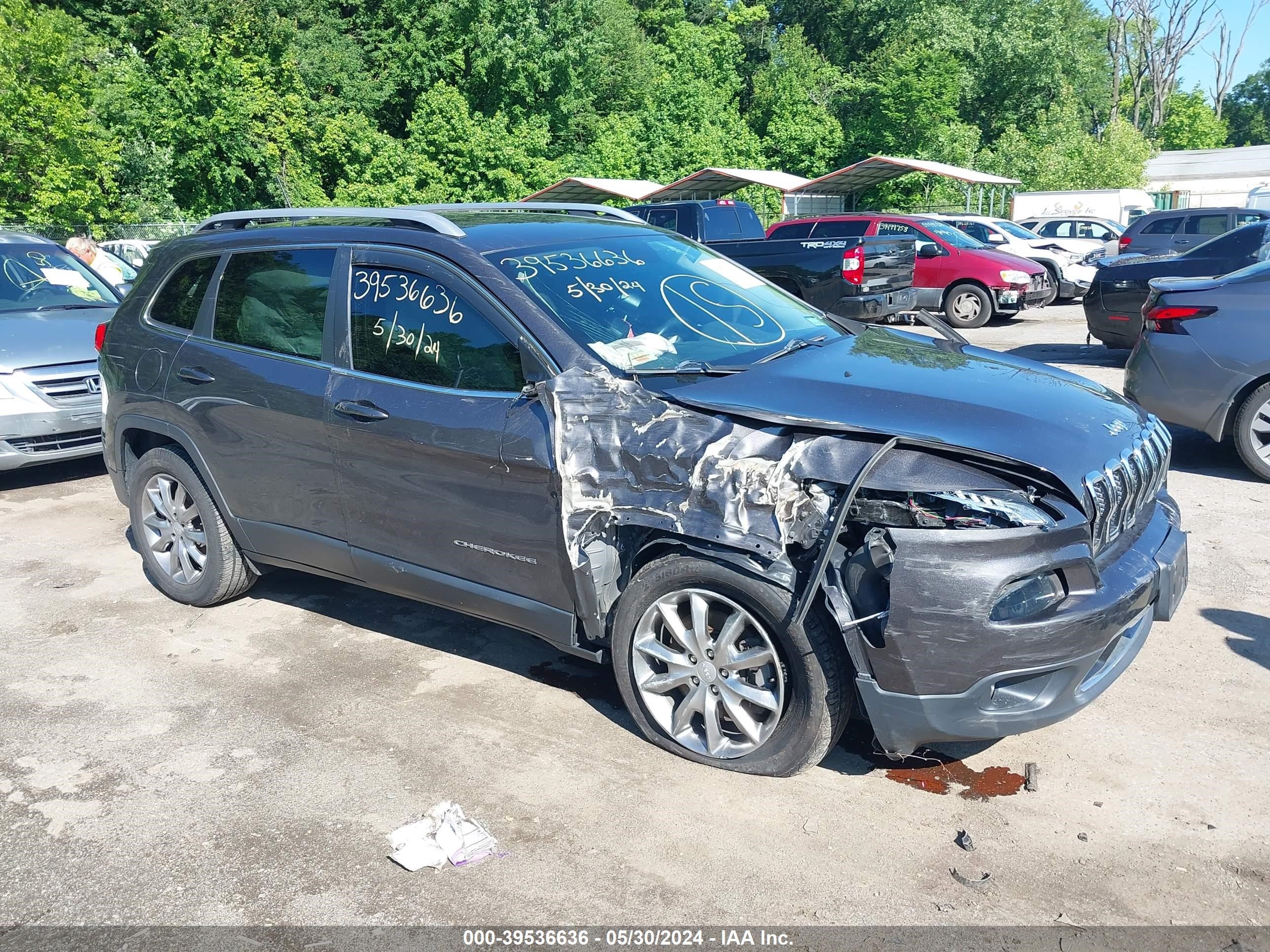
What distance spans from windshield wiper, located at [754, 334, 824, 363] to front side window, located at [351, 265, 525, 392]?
3.16ft

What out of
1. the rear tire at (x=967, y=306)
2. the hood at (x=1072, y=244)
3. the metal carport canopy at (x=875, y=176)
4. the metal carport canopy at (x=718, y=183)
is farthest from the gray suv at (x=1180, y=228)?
the metal carport canopy at (x=718, y=183)

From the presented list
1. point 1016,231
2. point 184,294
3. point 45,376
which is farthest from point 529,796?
point 1016,231

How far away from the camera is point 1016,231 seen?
22.2 m

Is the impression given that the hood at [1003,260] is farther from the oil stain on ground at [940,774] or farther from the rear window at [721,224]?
the oil stain on ground at [940,774]

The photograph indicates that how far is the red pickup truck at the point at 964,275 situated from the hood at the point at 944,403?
12454 millimetres

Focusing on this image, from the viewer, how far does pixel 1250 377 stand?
22.5 feet

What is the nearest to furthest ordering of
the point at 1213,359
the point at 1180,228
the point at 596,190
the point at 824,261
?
the point at 1213,359
the point at 824,261
the point at 1180,228
the point at 596,190

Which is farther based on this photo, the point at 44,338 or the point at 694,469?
the point at 44,338

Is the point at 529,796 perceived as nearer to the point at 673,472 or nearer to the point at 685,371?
the point at 673,472

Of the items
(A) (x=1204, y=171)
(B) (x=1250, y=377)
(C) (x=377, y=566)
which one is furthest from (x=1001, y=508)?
(A) (x=1204, y=171)

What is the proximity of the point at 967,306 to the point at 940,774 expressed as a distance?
14.2m

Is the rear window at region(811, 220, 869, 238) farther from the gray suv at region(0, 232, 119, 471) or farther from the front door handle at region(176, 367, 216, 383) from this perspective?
the front door handle at region(176, 367, 216, 383)

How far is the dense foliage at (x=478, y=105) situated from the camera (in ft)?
109

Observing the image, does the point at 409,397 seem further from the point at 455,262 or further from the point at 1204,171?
the point at 1204,171
